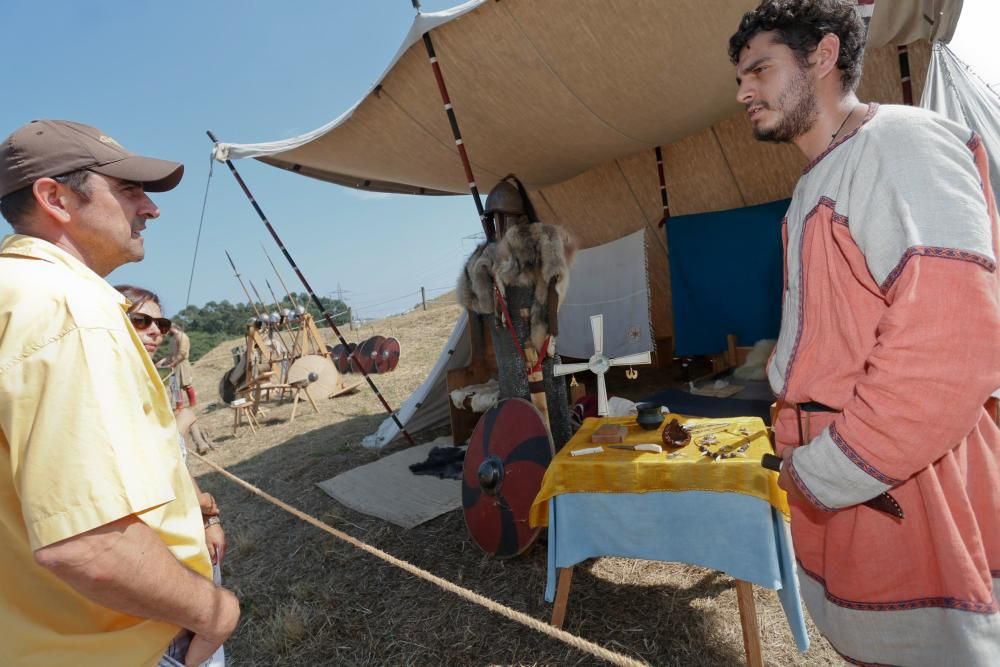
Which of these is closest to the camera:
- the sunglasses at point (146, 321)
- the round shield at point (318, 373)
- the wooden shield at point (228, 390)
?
the sunglasses at point (146, 321)

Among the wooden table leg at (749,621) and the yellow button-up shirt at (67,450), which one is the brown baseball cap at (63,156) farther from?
the wooden table leg at (749,621)

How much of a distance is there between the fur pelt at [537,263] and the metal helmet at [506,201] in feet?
0.67

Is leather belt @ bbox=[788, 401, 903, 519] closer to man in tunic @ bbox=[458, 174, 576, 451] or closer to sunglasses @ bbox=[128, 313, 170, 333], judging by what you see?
man in tunic @ bbox=[458, 174, 576, 451]

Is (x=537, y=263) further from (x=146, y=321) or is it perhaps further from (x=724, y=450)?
(x=146, y=321)

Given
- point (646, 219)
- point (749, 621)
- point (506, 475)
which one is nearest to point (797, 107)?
point (749, 621)

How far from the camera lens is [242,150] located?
4.05m

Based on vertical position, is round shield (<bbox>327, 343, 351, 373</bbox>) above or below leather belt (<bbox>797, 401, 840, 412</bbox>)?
below

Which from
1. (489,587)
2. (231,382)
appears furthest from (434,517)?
(231,382)

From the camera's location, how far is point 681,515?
5.55 ft

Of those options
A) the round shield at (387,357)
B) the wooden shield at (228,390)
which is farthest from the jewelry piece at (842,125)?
the wooden shield at (228,390)

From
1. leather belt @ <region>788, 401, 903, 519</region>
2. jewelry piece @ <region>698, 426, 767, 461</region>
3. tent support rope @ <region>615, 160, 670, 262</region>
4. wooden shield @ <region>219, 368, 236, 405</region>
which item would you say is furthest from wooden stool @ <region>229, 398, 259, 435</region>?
leather belt @ <region>788, 401, 903, 519</region>

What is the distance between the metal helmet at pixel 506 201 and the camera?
10.8 feet

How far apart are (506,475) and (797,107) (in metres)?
1.99

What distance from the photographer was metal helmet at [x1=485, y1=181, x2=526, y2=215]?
329cm
